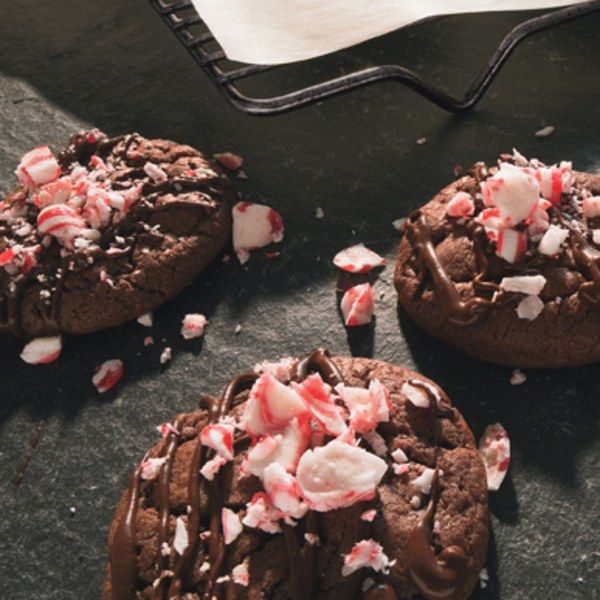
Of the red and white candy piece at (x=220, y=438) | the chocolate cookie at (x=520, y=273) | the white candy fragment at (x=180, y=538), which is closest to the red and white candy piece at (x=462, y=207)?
the chocolate cookie at (x=520, y=273)

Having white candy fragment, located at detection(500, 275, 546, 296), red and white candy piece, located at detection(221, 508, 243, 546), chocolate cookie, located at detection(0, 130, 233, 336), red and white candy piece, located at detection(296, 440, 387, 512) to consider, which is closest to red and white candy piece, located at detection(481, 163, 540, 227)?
white candy fragment, located at detection(500, 275, 546, 296)

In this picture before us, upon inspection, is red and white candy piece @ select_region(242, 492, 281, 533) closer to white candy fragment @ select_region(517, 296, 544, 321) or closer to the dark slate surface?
the dark slate surface

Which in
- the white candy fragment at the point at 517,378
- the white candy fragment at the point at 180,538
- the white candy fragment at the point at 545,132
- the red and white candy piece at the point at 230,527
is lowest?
the white candy fragment at the point at 517,378

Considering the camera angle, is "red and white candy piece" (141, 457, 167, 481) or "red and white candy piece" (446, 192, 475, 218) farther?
"red and white candy piece" (446, 192, 475, 218)

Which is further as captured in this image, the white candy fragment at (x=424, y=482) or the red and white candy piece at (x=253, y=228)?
the red and white candy piece at (x=253, y=228)

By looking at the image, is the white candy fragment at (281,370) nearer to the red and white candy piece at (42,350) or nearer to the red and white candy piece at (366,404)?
the red and white candy piece at (366,404)

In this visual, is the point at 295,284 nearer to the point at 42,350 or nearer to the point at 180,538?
the point at 42,350
